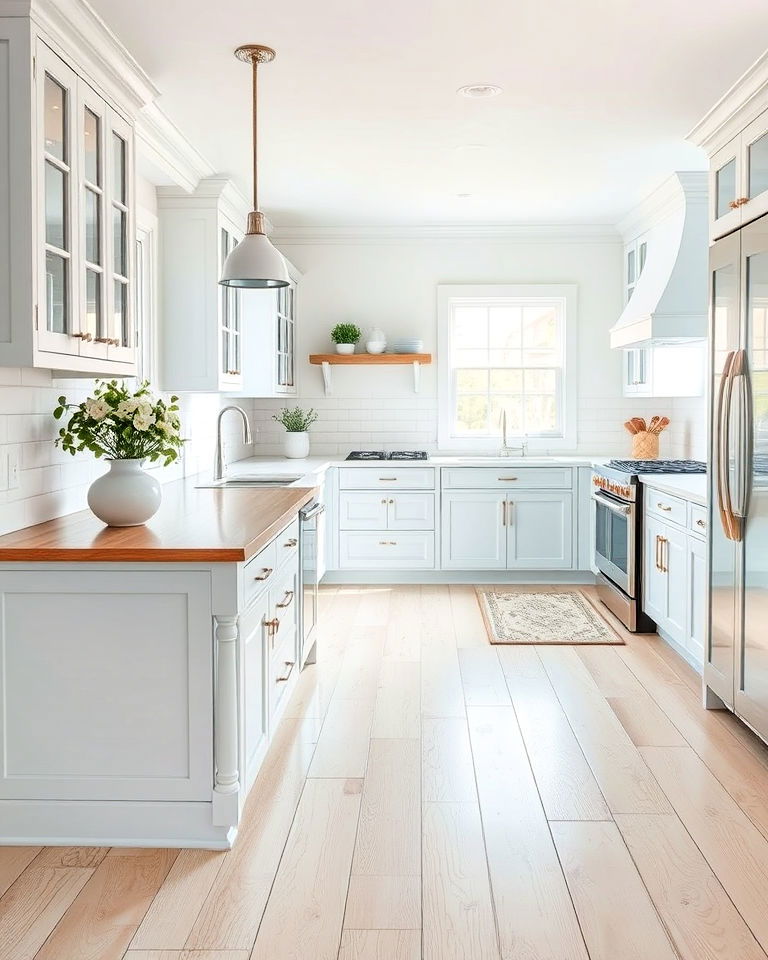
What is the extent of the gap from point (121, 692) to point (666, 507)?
3.08 metres

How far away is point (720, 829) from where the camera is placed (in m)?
2.77

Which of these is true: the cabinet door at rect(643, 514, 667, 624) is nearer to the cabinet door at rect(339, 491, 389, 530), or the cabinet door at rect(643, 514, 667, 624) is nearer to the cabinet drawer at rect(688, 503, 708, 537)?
the cabinet drawer at rect(688, 503, 708, 537)

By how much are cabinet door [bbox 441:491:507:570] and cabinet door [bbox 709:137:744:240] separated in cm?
296

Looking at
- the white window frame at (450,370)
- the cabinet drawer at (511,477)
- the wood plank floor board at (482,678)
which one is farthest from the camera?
the white window frame at (450,370)

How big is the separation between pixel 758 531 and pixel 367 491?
3470mm

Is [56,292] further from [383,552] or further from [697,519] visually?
[383,552]

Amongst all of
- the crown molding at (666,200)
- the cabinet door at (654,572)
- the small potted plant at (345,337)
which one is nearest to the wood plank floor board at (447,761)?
the cabinet door at (654,572)

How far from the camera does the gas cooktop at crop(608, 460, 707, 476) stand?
17.2 feet

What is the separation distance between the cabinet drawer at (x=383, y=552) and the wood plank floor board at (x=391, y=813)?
297 cm

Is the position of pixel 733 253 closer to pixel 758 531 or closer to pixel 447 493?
pixel 758 531

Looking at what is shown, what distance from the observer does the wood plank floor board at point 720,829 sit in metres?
2.37

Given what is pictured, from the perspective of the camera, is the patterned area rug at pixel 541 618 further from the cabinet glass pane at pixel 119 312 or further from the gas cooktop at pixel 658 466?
the cabinet glass pane at pixel 119 312

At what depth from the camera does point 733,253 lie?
137 inches

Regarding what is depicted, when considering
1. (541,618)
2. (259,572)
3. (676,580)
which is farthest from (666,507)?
(259,572)
